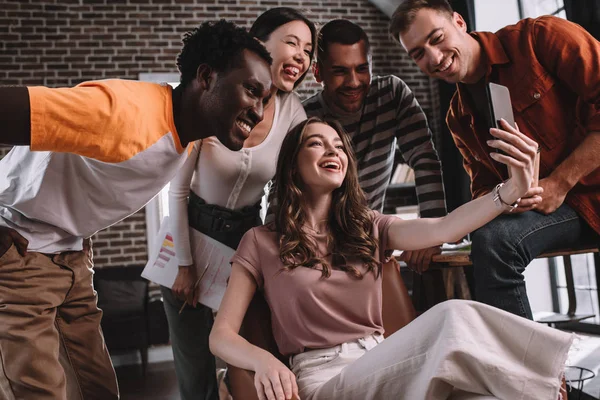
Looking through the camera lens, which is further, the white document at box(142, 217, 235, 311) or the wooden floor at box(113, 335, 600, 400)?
the wooden floor at box(113, 335, 600, 400)

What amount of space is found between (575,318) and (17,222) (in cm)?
290

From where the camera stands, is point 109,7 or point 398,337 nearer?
point 398,337

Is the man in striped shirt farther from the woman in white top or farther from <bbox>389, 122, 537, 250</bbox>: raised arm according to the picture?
<bbox>389, 122, 537, 250</bbox>: raised arm

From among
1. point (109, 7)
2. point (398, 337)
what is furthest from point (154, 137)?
point (109, 7)

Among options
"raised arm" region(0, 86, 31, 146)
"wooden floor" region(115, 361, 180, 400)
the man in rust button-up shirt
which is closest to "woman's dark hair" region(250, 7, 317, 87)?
the man in rust button-up shirt

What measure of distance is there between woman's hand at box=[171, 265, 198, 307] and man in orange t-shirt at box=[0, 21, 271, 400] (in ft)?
1.44

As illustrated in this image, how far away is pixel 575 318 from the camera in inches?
125

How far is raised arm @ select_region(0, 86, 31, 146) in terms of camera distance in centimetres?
108

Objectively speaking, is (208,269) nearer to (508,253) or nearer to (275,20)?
(275,20)

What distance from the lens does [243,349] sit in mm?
1472

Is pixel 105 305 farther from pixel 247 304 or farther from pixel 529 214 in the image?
pixel 529 214

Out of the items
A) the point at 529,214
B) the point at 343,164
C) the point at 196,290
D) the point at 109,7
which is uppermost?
the point at 109,7

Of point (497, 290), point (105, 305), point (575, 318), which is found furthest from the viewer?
point (105, 305)

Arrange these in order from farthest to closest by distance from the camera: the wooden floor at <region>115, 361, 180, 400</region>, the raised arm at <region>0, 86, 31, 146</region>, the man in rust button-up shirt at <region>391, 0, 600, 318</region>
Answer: the wooden floor at <region>115, 361, 180, 400</region>, the man in rust button-up shirt at <region>391, 0, 600, 318</region>, the raised arm at <region>0, 86, 31, 146</region>
